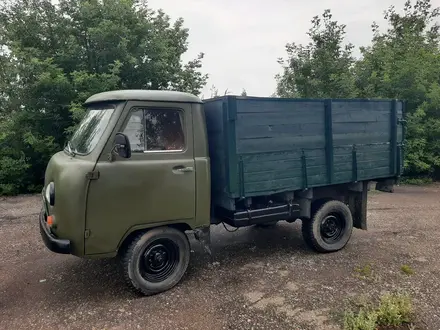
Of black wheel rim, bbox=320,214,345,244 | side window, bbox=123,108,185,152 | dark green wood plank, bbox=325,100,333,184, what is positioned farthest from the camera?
black wheel rim, bbox=320,214,345,244

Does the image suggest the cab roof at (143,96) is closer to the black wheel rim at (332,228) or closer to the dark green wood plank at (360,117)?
the dark green wood plank at (360,117)

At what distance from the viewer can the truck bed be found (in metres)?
4.18

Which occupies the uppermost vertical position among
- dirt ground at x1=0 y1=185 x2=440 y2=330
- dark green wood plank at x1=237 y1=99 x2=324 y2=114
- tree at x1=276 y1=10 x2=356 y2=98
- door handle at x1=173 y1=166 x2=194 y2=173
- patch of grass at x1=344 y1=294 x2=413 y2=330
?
tree at x1=276 y1=10 x2=356 y2=98

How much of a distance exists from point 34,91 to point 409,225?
404 inches

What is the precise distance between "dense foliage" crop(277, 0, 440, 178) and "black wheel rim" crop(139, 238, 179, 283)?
1001 cm

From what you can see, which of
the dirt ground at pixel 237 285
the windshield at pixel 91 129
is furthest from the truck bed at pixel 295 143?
the windshield at pixel 91 129

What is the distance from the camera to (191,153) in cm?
408

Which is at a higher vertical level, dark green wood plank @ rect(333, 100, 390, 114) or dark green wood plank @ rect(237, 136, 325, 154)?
dark green wood plank @ rect(333, 100, 390, 114)

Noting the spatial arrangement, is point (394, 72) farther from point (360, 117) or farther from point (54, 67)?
point (54, 67)

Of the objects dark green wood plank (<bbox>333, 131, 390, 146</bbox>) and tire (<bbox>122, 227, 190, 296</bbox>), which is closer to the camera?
tire (<bbox>122, 227, 190, 296</bbox>)

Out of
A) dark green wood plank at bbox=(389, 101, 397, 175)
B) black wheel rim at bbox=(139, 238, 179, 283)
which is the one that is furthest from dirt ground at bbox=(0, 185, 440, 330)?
dark green wood plank at bbox=(389, 101, 397, 175)

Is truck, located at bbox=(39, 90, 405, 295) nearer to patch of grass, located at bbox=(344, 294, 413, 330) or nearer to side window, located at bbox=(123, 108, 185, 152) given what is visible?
side window, located at bbox=(123, 108, 185, 152)

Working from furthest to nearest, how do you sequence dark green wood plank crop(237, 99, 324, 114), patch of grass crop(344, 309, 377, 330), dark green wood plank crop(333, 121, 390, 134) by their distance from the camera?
1. dark green wood plank crop(333, 121, 390, 134)
2. dark green wood plank crop(237, 99, 324, 114)
3. patch of grass crop(344, 309, 377, 330)

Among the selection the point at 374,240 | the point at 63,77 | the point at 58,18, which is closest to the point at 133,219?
the point at 374,240
